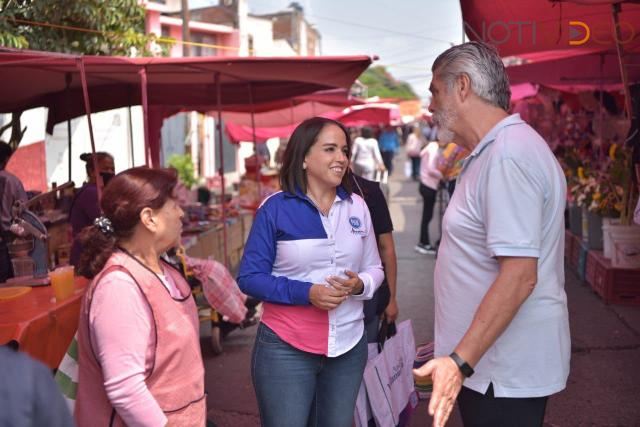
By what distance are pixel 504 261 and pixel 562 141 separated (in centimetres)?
936

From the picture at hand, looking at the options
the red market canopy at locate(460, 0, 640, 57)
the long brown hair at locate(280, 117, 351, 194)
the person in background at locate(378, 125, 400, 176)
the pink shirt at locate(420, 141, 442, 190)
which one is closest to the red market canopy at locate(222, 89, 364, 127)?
the pink shirt at locate(420, 141, 442, 190)

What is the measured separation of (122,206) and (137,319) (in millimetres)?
429

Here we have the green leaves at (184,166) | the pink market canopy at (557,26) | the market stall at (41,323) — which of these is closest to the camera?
the market stall at (41,323)

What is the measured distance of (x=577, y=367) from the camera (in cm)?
525

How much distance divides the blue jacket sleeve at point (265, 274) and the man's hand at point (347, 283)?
0.31 ft

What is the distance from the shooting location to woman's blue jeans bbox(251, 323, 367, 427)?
8.70 ft

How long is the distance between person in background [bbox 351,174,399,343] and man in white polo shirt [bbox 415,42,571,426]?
1.21 meters

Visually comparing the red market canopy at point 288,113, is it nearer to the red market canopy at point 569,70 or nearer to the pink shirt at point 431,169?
the pink shirt at point 431,169

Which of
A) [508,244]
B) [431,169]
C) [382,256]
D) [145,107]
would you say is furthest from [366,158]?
[508,244]

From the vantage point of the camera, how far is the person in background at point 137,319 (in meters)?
2.05

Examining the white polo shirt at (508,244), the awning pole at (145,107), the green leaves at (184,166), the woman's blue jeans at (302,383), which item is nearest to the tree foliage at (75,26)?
the awning pole at (145,107)

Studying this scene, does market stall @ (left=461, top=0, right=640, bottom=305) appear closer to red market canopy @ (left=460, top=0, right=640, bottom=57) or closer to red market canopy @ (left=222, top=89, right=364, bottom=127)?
red market canopy @ (left=460, top=0, right=640, bottom=57)

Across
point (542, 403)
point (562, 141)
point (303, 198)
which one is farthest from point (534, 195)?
point (562, 141)

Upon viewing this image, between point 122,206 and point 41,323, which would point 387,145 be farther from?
point 122,206
